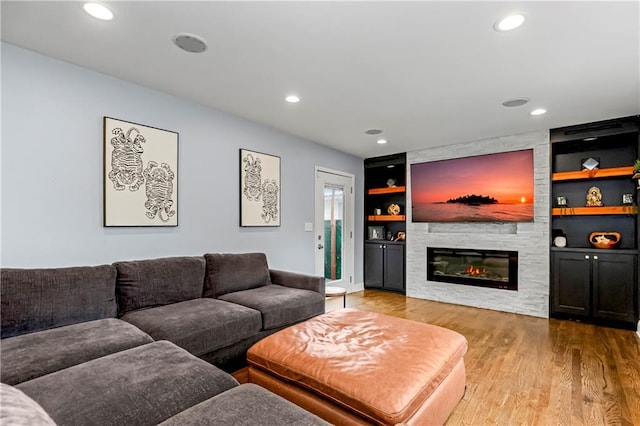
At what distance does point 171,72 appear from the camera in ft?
8.61

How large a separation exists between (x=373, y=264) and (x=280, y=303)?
10.7 ft

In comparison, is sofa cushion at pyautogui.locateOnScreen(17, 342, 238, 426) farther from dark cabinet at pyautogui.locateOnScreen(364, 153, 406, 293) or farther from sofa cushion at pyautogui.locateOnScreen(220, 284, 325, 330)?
dark cabinet at pyautogui.locateOnScreen(364, 153, 406, 293)

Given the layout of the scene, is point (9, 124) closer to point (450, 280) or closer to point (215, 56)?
point (215, 56)

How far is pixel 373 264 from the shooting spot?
5840 mm

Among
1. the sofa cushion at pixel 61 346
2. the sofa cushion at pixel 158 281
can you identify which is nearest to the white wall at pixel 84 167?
the sofa cushion at pixel 158 281

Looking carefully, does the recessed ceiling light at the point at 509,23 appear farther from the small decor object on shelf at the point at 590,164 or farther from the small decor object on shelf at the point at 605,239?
the small decor object on shelf at the point at 605,239

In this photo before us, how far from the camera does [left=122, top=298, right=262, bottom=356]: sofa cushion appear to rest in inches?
84.7

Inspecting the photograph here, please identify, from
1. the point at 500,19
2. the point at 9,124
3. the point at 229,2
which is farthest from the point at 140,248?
the point at 500,19

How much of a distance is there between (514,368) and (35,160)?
4059 millimetres

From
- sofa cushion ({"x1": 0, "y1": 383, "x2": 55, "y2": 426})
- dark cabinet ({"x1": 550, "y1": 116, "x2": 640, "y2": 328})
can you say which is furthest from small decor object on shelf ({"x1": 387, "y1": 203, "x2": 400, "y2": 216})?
sofa cushion ({"x1": 0, "y1": 383, "x2": 55, "y2": 426})

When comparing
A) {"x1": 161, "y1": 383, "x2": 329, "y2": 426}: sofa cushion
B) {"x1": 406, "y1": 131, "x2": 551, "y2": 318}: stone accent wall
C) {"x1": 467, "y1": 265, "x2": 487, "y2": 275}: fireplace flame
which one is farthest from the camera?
{"x1": 467, "y1": 265, "x2": 487, "y2": 275}: fireplace flame

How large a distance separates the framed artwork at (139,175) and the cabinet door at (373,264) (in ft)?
12.0

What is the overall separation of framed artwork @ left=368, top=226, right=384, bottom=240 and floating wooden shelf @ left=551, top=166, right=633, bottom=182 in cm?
269

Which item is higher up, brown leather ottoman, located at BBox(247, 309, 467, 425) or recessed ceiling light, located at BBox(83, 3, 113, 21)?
recessed ceiling light, located at BBox(83, 3, 113, 21)
